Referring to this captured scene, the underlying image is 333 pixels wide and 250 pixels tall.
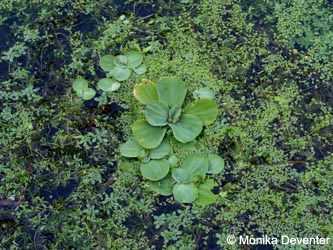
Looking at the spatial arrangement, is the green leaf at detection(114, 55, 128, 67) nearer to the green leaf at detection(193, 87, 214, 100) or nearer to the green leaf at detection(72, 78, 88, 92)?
the green leaf at detection(72, 78, 88, 92)

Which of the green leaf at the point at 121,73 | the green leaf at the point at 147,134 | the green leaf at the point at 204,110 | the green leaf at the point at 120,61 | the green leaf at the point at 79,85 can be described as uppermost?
the green leaf at the point at 120,61

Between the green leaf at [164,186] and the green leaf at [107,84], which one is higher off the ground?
the green leaf at [107,84]

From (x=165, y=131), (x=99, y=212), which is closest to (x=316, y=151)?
(x=165, y=131)

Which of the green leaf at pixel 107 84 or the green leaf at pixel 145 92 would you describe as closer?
the green leaf at pixel 145 92

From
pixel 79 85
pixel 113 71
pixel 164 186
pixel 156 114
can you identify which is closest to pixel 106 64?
pixel 113 71

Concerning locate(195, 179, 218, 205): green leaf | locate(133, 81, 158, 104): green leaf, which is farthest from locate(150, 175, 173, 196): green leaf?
locate(133, 81, 158, 104): green leaf

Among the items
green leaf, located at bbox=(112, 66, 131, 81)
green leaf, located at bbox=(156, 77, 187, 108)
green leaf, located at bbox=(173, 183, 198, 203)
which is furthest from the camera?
green leaf, located at bbox=(112, 66, 131, 81)

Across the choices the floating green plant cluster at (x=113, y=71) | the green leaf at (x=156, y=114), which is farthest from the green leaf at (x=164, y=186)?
the floating green plant cluster at (x=113, y=71)

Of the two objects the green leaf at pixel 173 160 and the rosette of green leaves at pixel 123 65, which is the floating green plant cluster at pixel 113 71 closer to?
the rosette of green leaves at pixel 123 65
